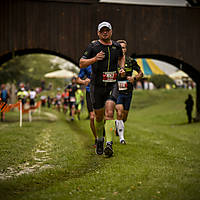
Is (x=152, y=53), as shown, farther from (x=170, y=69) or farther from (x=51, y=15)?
(x=51, y=15)

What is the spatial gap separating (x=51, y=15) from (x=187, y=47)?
7.42 meters

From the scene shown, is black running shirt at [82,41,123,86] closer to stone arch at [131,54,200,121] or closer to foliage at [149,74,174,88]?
stone arch at [131,54,200,121]

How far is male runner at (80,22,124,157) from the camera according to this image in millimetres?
6871

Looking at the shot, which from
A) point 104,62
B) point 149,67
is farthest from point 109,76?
point 149,67

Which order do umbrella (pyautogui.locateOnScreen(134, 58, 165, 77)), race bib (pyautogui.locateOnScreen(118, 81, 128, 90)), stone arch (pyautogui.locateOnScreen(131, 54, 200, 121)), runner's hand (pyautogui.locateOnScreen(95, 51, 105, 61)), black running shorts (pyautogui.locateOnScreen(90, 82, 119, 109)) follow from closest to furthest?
runner's hand (pyautogui.locateOnScreen(95, 51, 105, 61)), black running shorts (pyautogui.locateOnScreen(90, 82, 119, 109)), race bib (pyautogui.locateOnScreen(118, 81, 128, 90)), stone arch (pyautogui.locateOnScreen(131, 54, 200, 121)), umbrella (pyautogui.locateOnScreen(134, 58, 165, 77))

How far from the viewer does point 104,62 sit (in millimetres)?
6926

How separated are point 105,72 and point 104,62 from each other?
0.20 meters

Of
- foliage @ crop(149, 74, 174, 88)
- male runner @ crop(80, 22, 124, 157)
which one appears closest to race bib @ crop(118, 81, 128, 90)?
male runner @ crop(80, 22, 124, 157)

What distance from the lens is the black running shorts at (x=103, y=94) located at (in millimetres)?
7141

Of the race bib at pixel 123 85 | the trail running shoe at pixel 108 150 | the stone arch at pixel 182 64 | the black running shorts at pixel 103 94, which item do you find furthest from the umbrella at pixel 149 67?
the trail running shoe at pixel 108 150

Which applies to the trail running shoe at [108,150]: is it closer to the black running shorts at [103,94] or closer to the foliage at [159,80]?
the black running shorts at [103,94]

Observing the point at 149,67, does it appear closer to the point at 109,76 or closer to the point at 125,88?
the point at 125,88

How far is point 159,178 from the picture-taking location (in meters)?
5.18

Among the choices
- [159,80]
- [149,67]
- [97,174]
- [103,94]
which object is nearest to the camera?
[97,174]
